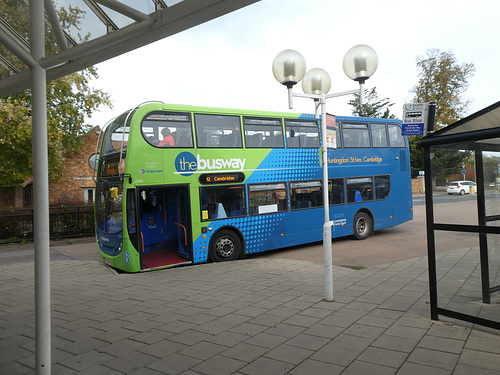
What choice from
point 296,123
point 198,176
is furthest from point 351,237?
point 198,176

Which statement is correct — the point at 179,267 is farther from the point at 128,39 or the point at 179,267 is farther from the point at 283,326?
the point at 128,39

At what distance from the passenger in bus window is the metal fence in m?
8.40

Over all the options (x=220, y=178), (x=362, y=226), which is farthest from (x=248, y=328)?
(x=362, y=226)

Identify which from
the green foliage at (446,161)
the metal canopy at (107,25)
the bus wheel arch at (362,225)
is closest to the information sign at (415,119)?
the green foliage at (446,161)

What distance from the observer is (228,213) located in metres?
10.2

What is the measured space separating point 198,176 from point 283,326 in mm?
5401

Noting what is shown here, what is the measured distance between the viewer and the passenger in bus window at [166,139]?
29.9 feet

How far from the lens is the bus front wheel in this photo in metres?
13.1

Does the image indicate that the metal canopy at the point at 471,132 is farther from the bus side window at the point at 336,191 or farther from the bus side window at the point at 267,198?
the bus side window at the point at 336,191

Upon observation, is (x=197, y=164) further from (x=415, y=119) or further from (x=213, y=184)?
(x=415, y=119)

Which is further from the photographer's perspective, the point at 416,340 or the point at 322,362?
the point at 416,340

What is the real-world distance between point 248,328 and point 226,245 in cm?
525

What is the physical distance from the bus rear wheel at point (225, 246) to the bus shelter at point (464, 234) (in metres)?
5.93

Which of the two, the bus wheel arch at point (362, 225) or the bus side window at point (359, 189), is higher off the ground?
the bus side window at point (359, 189)
